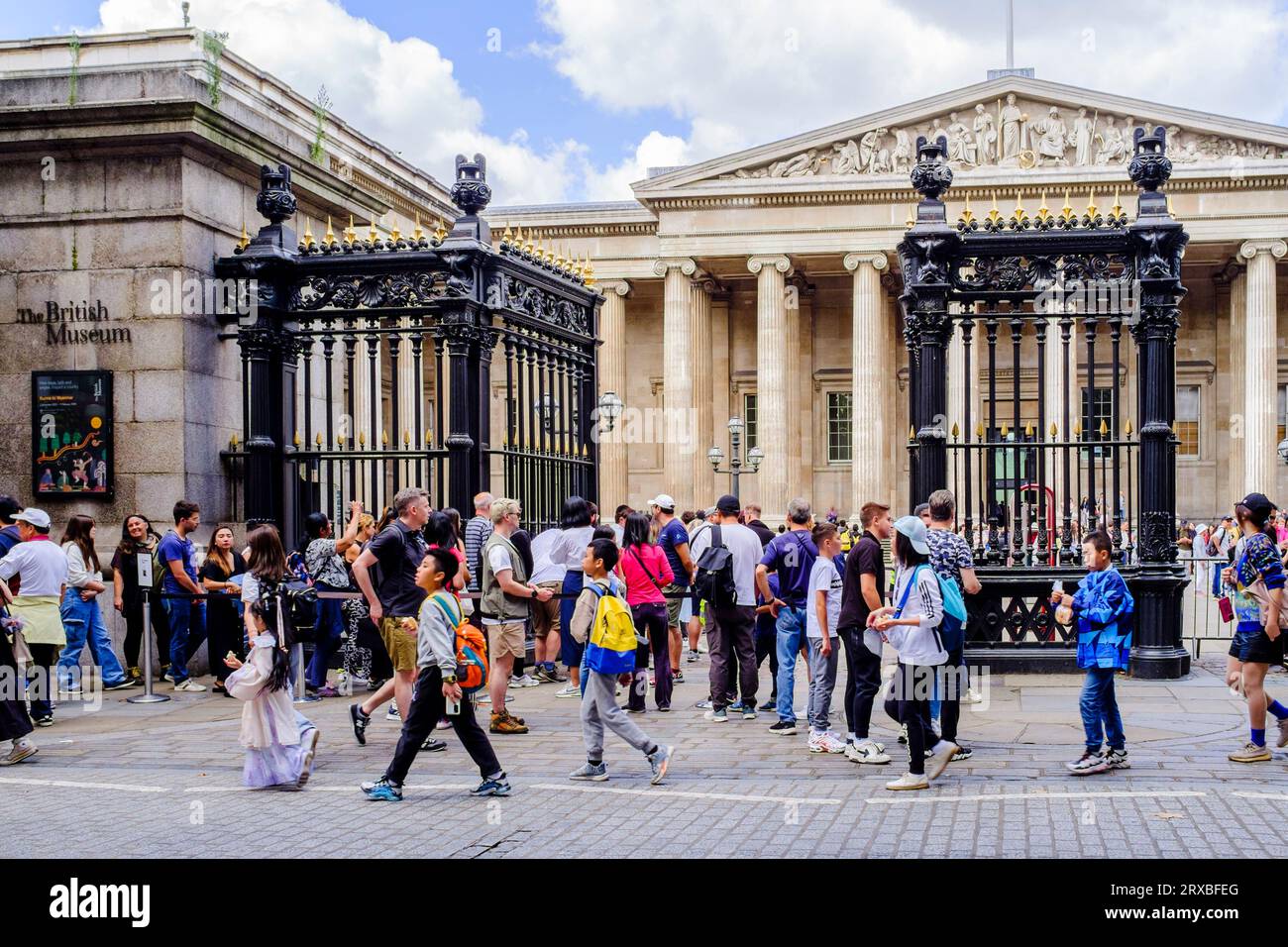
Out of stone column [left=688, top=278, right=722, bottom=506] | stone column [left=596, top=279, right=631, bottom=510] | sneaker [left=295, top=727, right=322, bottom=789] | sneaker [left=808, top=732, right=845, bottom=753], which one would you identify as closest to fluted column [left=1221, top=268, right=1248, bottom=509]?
stone column [left=688, top=278, right=722, bottom=506]

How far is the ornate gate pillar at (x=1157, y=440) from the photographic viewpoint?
13680mm

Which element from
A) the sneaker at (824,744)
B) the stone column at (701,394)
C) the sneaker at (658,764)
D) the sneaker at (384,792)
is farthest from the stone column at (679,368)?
the sneaker at (384,792)

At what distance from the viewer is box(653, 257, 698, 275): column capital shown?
1905 inches

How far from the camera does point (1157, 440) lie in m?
13.8

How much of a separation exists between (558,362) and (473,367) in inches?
85.5

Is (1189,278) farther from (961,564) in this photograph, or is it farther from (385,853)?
(385,853)

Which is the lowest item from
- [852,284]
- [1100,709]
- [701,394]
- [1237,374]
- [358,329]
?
[1100,709]

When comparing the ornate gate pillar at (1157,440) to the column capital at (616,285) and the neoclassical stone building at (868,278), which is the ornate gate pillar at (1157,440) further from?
the column capital at (616,285)

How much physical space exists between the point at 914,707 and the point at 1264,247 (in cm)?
4149

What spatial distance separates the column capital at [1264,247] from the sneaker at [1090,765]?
40.6m

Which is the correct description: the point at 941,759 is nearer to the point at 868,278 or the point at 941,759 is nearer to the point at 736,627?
the point at 736,627

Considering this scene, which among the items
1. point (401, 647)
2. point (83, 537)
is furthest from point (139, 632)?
point (401, 647)

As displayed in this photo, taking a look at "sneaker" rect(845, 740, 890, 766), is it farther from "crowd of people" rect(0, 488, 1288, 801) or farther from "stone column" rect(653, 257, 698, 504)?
"stone column" rect(653, 257, 698, 504)
